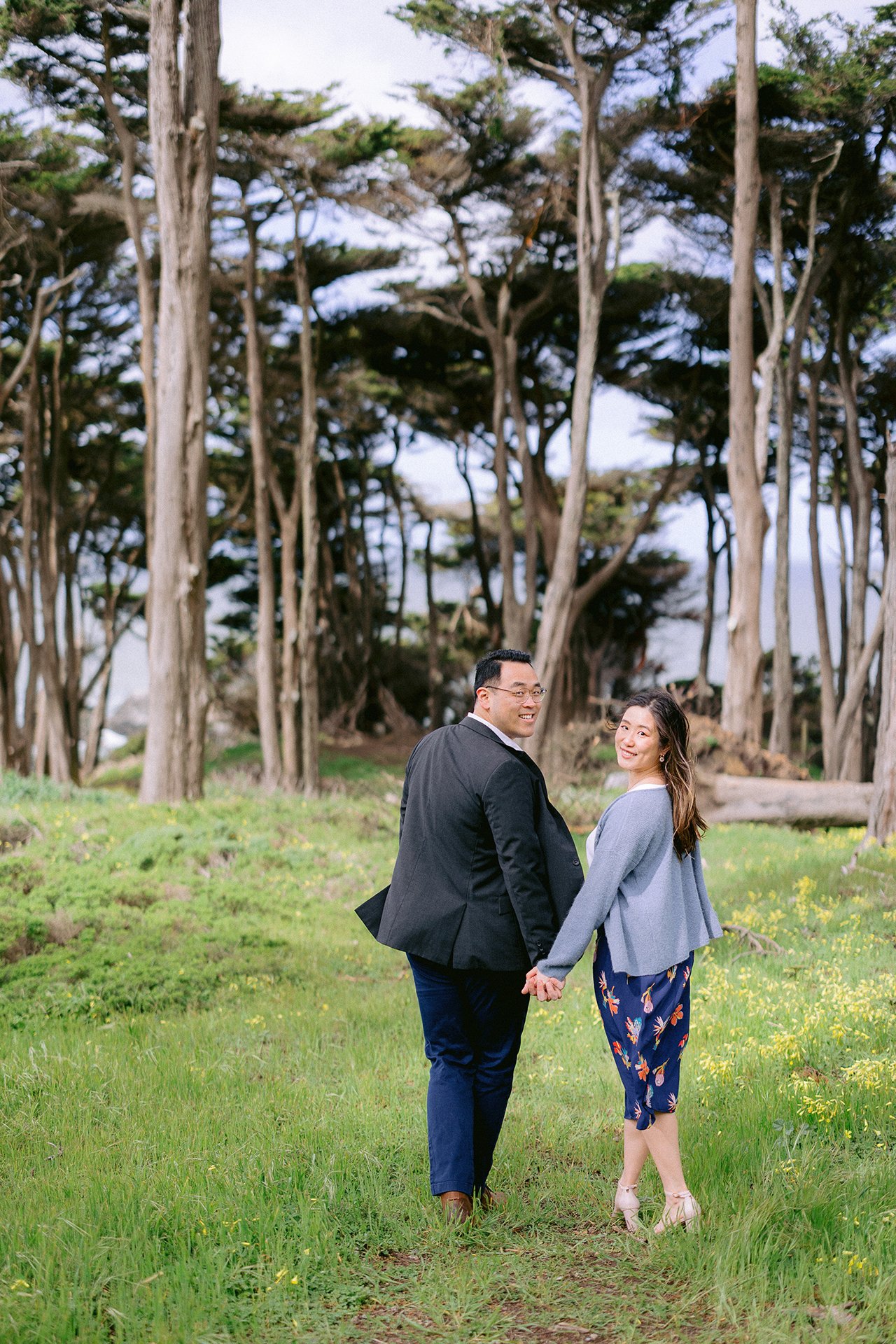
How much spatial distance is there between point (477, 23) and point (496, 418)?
6768mm

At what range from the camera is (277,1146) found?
4.18 meters

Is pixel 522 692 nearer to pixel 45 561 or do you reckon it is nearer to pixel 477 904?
pixel 477 904

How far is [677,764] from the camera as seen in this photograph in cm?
365

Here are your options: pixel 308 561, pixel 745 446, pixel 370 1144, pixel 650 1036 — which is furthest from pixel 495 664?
pixel 308 561

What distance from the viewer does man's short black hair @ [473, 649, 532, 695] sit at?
380cm

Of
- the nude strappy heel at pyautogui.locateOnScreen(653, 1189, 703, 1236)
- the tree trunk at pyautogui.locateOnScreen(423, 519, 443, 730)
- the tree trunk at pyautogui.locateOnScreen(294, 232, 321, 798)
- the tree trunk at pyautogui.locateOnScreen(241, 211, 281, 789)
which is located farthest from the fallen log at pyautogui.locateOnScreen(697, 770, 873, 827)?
the tree trunk at pyautogui.locateOnScreen(423, 519, 443, 730)

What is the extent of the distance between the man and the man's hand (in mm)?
72

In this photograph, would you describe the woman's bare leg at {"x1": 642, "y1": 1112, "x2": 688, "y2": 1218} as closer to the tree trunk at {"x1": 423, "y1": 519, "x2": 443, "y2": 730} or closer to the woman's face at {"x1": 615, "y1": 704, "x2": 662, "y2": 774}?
the woman's face at {"x1": 615, "y1": 704, "x2": 662, "y2": 774}

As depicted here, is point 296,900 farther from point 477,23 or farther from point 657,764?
point 477,23

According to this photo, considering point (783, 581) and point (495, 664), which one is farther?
point (783, 581)

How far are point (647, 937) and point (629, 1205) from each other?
90 cm

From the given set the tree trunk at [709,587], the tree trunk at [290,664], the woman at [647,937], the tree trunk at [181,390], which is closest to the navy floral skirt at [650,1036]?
the woman at [647,937]

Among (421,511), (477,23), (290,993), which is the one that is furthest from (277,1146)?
(421,511)

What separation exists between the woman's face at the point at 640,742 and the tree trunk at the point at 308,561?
14143mm
